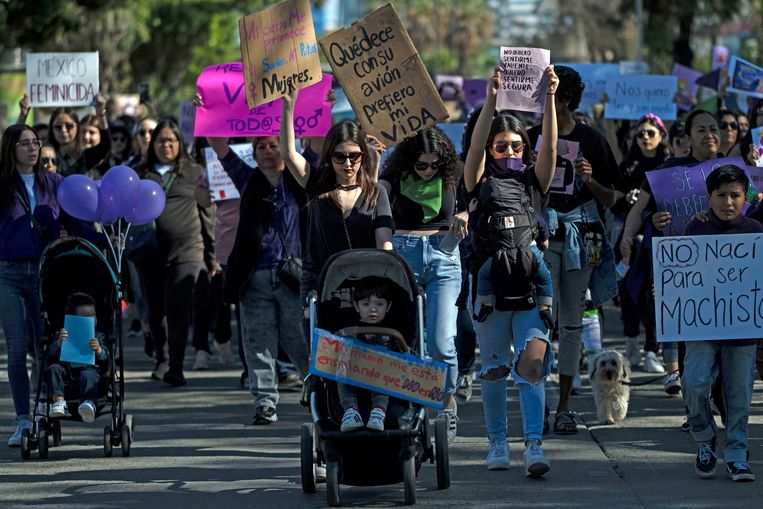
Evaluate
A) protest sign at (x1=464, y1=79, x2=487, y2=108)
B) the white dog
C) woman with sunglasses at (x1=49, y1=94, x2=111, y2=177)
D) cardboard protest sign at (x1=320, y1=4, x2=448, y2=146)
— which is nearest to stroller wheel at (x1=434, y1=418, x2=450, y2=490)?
cardboard protest sign at (x1=320, y1=4, x2=448, y2=146)

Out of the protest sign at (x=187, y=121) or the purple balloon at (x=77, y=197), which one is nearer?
the purple balloon at (x=77, y=197)

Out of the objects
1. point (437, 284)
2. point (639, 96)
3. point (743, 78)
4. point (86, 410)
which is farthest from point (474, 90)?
point (86, 410)

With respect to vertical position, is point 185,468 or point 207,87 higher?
point 207,87

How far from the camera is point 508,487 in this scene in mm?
8000

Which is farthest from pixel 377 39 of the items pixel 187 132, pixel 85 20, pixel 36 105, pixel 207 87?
pixel 85 20

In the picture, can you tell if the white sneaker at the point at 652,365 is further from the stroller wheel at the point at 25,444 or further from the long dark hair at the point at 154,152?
the stroller wheel at the point at 25,444

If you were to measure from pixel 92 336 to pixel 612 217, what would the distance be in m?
6.47

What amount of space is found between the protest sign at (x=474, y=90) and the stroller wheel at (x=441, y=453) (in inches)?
498

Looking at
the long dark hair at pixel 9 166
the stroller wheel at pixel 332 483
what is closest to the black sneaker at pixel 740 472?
the stroller wheel at pixel 332 483

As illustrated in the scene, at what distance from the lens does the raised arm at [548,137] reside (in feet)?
27.5

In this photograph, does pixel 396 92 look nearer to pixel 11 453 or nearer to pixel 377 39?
pixel 377 39

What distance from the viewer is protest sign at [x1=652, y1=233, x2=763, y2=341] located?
8.16m

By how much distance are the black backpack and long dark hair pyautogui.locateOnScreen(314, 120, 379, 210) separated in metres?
0.61

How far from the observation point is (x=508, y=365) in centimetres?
832
